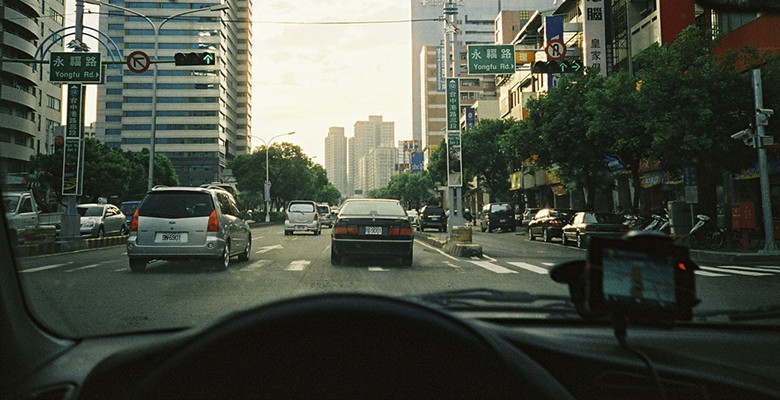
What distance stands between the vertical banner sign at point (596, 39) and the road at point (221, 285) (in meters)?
21.0

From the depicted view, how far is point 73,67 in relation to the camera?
19.0ft

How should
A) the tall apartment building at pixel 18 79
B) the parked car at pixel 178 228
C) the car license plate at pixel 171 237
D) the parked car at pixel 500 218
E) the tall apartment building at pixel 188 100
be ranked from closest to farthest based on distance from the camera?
the tall apartment building at pixel 18 79 → the parked car at pixel 178 228 → the car license plate at pixel 171 237 → the tall apartment building at pixel 188 100 → the parked car at pixel 500 218

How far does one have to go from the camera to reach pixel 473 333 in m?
1.19

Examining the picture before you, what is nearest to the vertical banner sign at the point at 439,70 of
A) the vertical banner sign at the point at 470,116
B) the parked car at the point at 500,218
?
the vertical banner sign at the point at 470,116

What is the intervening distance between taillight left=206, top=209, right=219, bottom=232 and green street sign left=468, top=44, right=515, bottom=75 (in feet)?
38.9

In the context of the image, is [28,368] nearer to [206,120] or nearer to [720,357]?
[720,357]

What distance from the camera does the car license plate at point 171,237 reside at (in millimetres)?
8172

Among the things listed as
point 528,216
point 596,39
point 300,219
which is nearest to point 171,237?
point 300,219

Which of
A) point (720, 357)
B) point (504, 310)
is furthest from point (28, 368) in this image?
point (720, 357)

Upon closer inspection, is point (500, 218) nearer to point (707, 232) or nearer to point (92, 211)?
point (92, 211)

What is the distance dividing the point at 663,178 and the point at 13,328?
18.4 ft

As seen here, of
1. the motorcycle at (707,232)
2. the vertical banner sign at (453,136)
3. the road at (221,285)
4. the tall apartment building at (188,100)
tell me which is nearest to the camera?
the road at (221,285)

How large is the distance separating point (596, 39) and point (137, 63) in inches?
907

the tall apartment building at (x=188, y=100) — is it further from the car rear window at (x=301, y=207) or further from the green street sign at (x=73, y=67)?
the green street sign at (x=73, y=67)
